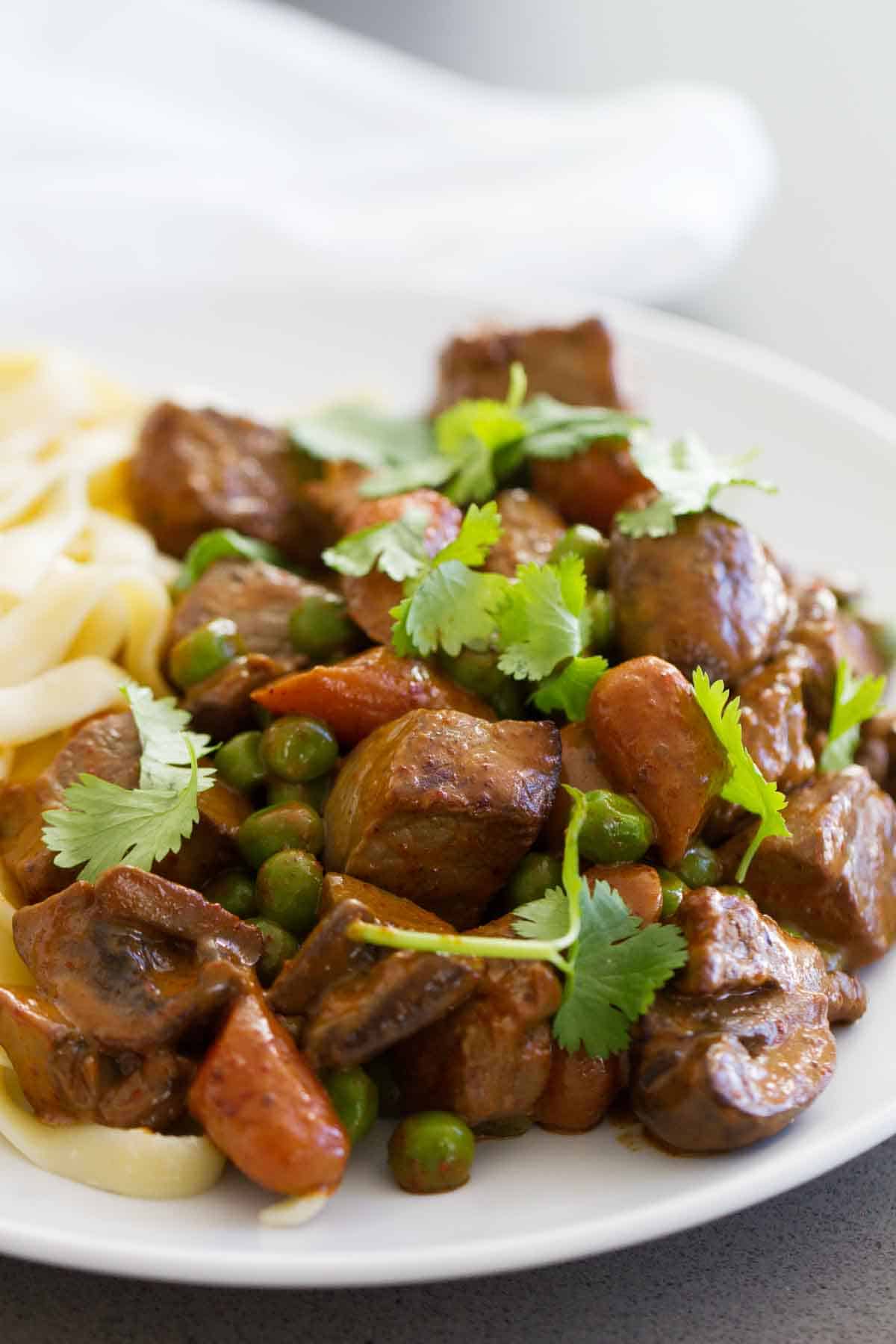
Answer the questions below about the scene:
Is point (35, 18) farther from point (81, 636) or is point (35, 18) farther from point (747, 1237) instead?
point (747, 1237)

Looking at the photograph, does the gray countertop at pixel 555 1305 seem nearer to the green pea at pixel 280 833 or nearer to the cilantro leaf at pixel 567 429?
the green pea at pixel 280 833

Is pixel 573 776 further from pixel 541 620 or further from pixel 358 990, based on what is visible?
pixel 358 990

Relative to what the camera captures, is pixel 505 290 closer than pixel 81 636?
No

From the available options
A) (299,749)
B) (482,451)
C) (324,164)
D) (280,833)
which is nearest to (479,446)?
(482,451)

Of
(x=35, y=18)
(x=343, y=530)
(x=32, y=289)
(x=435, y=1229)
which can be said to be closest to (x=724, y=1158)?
(x=435, y=1229)

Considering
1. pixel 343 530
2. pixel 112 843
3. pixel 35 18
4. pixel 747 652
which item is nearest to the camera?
pixel 112 843

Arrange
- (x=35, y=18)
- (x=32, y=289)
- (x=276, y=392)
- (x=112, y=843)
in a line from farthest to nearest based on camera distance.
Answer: (x=35, y=18) → (x=32, y=289) → (x=276, y=392) → (x=112, y=843)

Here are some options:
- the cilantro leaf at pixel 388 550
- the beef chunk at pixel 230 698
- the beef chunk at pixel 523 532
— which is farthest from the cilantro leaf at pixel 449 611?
the beef chunk at pixel 230 698
